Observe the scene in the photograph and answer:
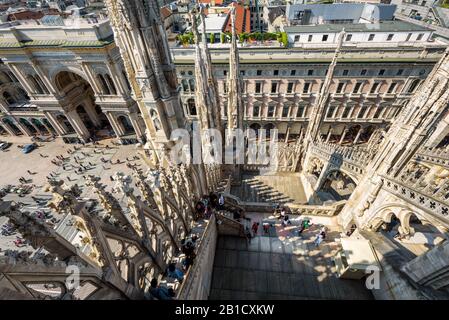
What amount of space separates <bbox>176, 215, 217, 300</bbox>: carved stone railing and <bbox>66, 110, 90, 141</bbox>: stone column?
32.4 metres

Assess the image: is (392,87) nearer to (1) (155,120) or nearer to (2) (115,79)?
(1) (155,120)

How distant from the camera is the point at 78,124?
33.5m

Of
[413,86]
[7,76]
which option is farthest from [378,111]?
[7,76]

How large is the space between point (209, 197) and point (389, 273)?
35.1 ft

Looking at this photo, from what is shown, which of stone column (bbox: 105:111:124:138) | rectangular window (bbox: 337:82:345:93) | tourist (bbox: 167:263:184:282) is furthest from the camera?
stone column (bbox: 105:111:124:138)

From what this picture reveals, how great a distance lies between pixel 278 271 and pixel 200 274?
5065 mm

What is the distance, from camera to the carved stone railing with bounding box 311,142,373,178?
631 inches

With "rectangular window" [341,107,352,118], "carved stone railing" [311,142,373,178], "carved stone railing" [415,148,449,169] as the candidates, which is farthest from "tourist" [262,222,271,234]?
"rectangular window" [341,107,352,118]

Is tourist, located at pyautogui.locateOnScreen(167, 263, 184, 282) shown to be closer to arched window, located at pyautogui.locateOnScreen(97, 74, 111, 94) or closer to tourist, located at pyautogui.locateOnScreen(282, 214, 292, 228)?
tourist, located at pyautogui.locateOnScreen(282, 214, 292, 228)

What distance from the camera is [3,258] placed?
345cm

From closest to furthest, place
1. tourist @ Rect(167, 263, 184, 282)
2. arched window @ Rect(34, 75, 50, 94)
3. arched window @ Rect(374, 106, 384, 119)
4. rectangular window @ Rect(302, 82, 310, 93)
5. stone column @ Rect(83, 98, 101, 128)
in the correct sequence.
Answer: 1. tourist @ Rect(167, 263, 184, 282)
2. arched window @ Rect(34, 75, 50, 94)
3. rectangular window @ Rect(302, 82, 310, 93)
4. arched window @ Rect(374, 106, 384, 119)
5. stone column @ Rect(83, 98, 101, 128)

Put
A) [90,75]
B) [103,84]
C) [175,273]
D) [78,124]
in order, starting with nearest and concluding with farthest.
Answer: [175,273], [90,75], [103,84], [78,124]

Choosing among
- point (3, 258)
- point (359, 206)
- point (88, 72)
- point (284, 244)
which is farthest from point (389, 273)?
point (88, 72)
